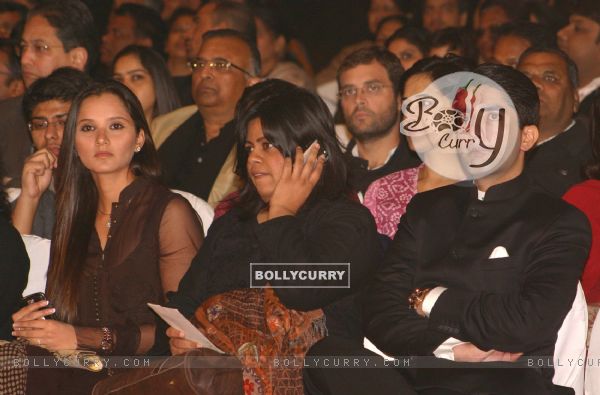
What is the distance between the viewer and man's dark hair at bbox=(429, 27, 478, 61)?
6.14 metres

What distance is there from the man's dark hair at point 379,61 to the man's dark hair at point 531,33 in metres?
1.05

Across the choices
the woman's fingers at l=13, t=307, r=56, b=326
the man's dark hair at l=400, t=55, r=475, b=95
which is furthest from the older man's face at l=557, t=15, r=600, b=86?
the woman's fingers at l=13, t=307, r=56, b=326

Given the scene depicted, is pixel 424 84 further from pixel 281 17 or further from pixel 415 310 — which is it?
pixel 281 17

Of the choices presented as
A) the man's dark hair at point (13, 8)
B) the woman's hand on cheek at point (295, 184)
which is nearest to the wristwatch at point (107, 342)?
the woman's hand on cheek at point (295, 184)

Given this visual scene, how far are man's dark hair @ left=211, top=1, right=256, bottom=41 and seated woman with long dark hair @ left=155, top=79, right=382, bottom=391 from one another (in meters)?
2.52

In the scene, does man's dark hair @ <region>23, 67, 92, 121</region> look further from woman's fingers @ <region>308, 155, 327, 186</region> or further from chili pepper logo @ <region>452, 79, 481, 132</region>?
chili pepper logo @ <region>452, 79, 481, 132</region>

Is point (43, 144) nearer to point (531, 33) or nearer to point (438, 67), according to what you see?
point (438, 67)

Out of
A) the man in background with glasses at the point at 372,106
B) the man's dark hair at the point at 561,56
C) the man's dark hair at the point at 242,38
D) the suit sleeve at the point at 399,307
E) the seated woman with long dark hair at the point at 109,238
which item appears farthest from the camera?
the man's dark hair at the point at 242,38

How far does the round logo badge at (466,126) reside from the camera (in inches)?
134

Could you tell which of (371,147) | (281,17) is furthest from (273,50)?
(371,147)

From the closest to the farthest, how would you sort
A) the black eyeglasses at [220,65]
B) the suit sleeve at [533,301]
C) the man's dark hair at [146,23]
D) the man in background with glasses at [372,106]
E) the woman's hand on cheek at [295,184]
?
the suit sleeve at [533,301] → the woman's hand on cheek at [295,184] → the man in background with glasses at [372,106] → the black eyeglasses at [220,65] → the man's dark hair at [146,23]

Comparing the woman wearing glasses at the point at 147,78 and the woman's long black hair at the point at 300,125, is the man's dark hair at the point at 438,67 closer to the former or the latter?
the woman's long black hair at the point at 300,125

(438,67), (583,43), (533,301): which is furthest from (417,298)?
(583,43)

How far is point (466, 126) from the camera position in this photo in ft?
11.4
